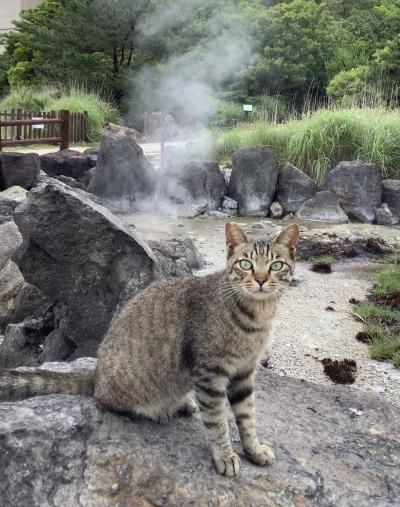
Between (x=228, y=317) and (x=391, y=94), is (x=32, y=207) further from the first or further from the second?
(x=391, y=94)

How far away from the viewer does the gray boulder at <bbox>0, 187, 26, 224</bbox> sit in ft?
24.3

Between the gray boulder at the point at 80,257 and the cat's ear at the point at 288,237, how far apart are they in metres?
1.67

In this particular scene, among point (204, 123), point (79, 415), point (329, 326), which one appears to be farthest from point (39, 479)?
point (204, 123)

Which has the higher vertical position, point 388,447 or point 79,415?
point 79,415

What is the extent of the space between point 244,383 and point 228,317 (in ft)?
1.00

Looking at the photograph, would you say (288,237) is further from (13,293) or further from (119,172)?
(119,172)

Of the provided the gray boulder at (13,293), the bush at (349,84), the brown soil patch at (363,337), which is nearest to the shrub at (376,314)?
the brown soil patch at (363,337)

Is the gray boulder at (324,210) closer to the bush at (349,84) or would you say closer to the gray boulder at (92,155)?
the gray boulder at (92,155)

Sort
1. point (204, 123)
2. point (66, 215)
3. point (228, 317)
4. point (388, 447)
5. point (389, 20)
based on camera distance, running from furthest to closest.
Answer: point (389, 20)
point (204, 123)
point (66, 215)
point (388, 447)
point (228, 317)

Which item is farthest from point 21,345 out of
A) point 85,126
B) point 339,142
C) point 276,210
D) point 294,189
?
point 85,126

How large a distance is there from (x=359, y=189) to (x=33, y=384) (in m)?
8.53

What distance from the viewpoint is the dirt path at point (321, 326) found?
4555 mm

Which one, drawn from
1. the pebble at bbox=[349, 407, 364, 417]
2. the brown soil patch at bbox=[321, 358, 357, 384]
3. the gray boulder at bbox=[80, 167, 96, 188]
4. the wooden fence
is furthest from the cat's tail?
the wooden fence

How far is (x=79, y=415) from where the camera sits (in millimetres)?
A: 2432
